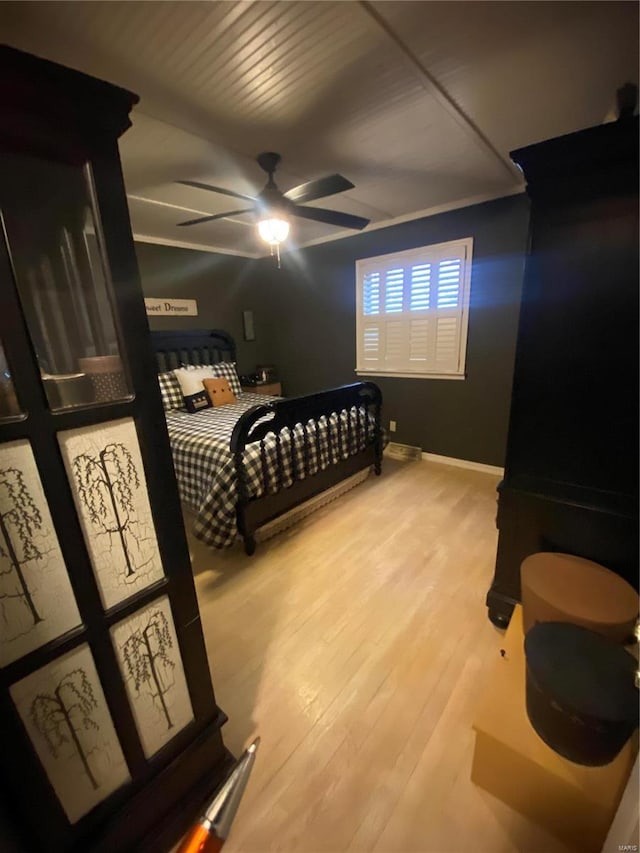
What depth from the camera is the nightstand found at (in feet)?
15.3

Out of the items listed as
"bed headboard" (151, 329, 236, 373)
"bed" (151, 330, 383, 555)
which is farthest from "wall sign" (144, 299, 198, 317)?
"bed" (151, 330, 383, 555)

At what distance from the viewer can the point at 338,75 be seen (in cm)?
148

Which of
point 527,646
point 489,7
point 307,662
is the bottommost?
point 307,662

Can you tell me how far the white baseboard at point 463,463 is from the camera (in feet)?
11.1

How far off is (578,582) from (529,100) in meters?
2.23

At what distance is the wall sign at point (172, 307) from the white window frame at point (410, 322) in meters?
Result: 1.99

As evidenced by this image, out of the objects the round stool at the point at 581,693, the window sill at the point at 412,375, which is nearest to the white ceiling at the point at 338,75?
the window sill at the point at 412,375

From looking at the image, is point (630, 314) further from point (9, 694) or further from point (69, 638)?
point (9, 694)

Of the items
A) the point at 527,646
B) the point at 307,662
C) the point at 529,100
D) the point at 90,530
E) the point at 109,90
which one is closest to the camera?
the point at 109,90

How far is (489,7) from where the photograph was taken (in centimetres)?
119

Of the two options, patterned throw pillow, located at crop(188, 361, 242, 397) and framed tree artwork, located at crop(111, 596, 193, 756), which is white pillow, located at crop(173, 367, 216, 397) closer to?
patterned throw pillow, located at crop(188, 361, 242, 397)

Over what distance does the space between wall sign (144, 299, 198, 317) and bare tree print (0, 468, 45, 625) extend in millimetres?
3567

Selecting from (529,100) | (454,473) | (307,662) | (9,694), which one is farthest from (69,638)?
(454,473)

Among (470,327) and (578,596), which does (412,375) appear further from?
(578,596)
